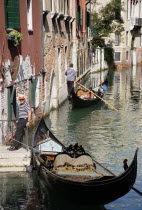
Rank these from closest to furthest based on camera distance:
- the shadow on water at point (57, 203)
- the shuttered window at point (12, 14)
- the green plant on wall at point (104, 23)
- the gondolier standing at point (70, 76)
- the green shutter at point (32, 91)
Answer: the shadow on water at point (57, 203) < the shuttered window at point (12, 14) < the green shutter at point (32, 91) < the gondolier standing at point (70, 76) < the green plant on wall at point (104, 23)

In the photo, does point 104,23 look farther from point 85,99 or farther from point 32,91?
point 32,91

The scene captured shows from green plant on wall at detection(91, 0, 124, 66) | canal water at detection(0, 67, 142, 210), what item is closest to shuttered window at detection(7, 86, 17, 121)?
canal water at detection(0, 67, 142, 210)

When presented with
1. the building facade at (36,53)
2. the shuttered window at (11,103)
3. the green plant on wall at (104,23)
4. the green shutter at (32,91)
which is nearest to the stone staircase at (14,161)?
the building facade at (36,53)

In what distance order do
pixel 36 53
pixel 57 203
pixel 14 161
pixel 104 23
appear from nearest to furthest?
1. pixel 57 203
2. pixel 14 161
3. pixel 36 53
4. pixel 104 23

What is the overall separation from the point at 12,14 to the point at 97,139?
3.78 meters

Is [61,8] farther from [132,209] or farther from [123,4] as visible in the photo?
[123,4]

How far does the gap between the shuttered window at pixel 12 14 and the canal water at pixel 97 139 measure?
310 cm

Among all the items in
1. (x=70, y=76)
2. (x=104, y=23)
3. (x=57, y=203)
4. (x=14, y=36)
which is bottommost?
(x=57, y=203)

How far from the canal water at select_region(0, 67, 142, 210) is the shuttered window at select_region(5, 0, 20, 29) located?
3.10 m

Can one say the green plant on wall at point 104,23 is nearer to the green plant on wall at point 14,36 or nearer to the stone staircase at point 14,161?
the green plant on wall at point 14,36

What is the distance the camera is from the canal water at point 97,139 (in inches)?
295

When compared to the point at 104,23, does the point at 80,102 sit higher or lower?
lower

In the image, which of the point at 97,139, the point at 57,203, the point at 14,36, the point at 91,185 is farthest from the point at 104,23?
the point at 91,185

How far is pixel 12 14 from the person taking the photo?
10125mm
